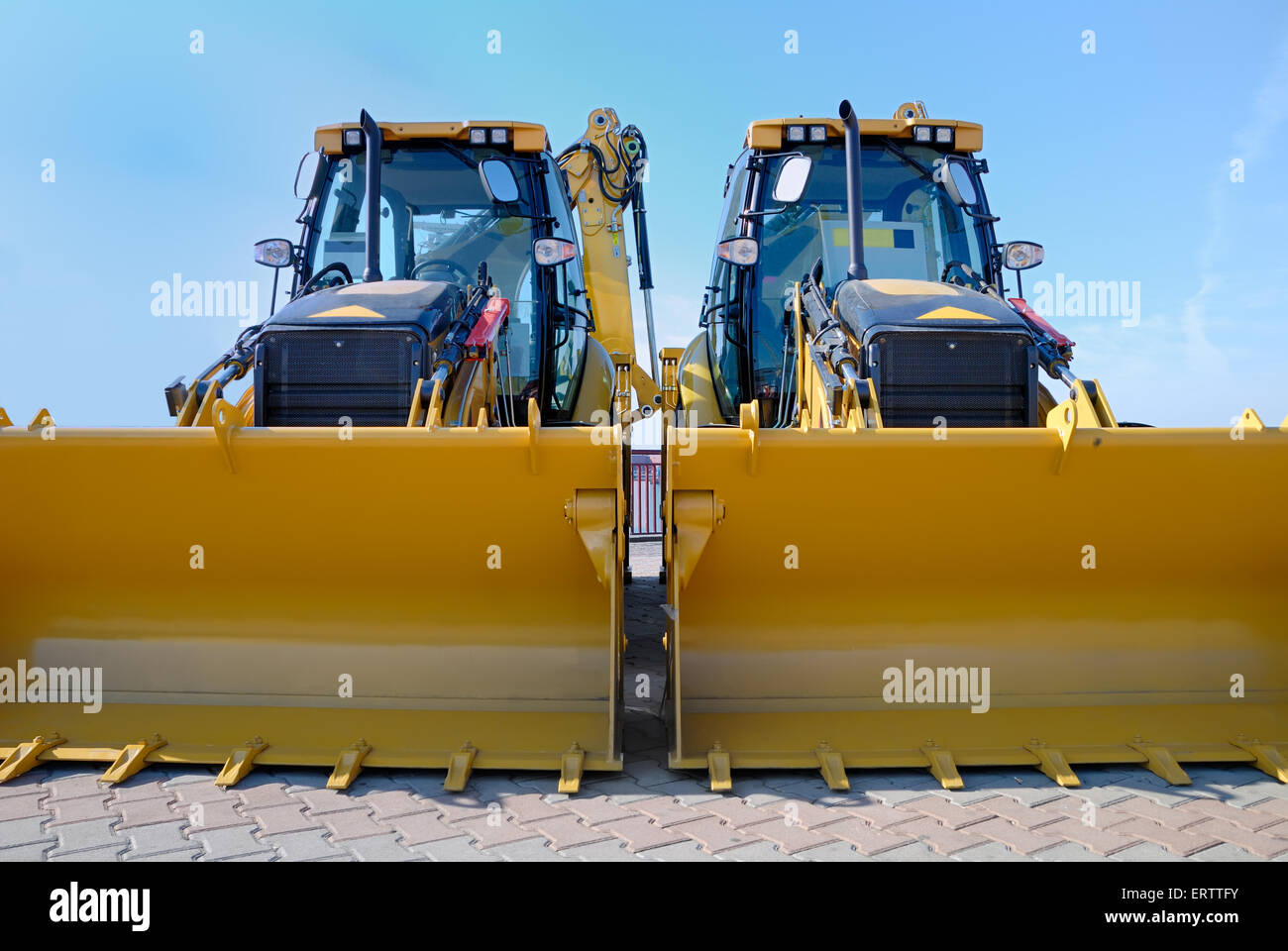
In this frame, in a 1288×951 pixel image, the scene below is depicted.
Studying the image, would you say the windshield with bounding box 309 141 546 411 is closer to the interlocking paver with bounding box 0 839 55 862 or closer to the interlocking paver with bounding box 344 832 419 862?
the interlocking paver with bounding box 344 832 419 862

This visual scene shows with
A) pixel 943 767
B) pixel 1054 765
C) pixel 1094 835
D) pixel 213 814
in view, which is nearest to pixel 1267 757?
pixel 1054 765

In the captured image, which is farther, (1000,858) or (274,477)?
(274,477)

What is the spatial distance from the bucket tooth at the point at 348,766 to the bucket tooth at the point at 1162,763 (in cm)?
308

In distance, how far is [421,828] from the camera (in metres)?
2.94

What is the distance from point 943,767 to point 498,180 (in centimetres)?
454

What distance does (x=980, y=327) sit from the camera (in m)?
4.21

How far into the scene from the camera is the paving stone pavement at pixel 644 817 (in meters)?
2.76

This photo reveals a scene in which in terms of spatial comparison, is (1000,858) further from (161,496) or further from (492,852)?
(161,496)

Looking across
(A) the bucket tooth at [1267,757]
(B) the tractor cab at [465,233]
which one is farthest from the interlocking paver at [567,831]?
(B) the tractor cab at [465,233]

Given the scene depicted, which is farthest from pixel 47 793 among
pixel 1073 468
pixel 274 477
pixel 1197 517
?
pixel 1197 517

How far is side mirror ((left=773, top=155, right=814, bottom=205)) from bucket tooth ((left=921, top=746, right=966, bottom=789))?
3389mm

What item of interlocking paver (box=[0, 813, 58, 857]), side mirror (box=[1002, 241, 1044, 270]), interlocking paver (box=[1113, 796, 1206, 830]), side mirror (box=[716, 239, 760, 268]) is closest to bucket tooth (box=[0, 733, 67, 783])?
interlocking paver (box=[0, 813, 58, 857])

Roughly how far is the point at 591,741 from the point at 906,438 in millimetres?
1753

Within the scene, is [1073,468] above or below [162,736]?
above
